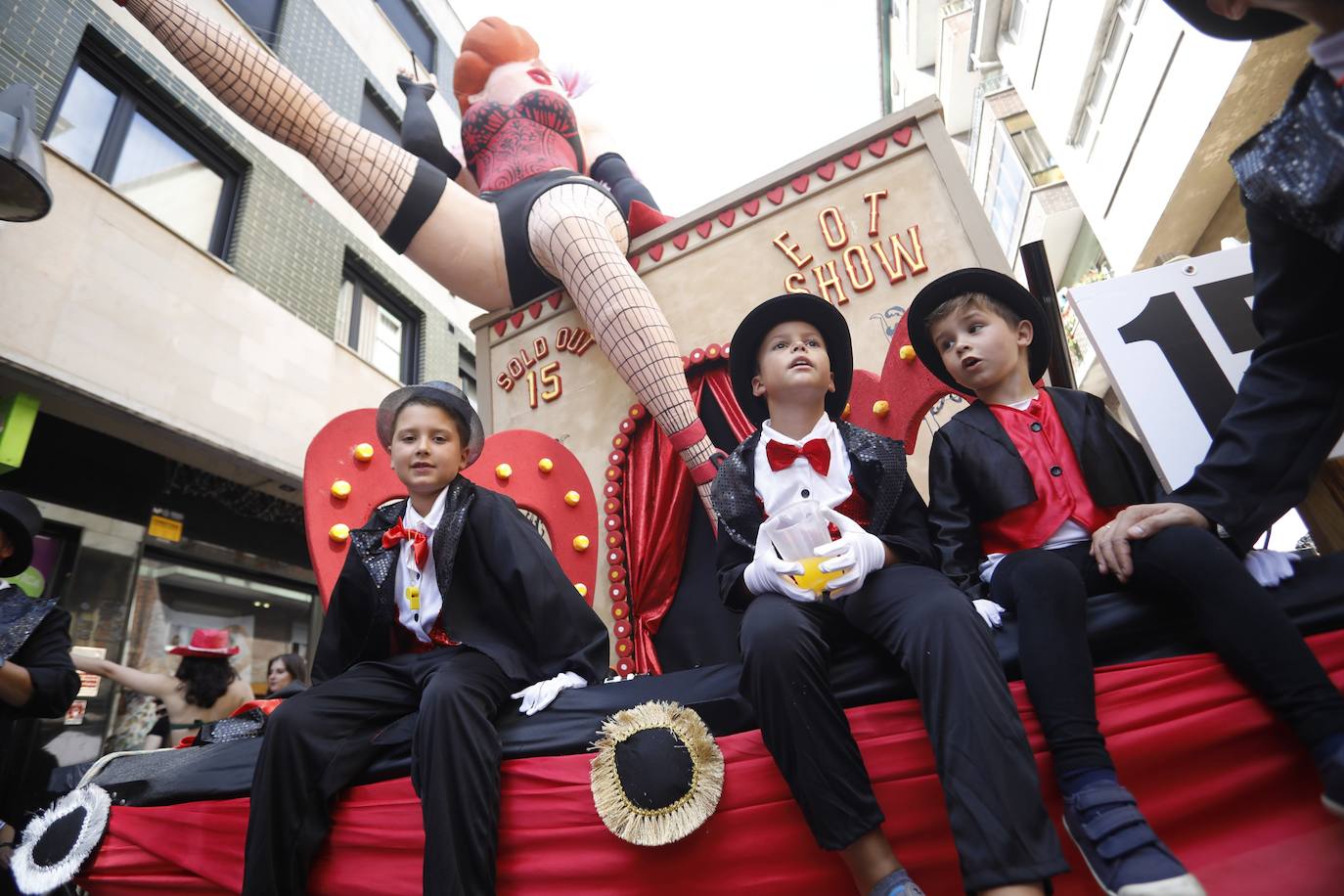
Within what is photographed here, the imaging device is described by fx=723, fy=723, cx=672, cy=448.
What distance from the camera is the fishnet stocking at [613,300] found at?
2.80 metres

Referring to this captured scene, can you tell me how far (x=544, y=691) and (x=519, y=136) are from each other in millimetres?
2897

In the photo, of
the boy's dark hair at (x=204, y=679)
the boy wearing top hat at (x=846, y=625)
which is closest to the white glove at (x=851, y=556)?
the boy wearing top hat at (x=846, y=625)

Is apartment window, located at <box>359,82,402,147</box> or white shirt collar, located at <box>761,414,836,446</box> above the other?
apartment window, located at <box>359,82,402,147</box>

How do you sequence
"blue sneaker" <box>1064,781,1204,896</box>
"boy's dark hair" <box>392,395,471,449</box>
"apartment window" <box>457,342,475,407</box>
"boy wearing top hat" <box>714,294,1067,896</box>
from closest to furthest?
1. "blue sneaker" <box>1064,781,1204,896</box>
2. "boy wearing top hat" <box>714,294,1067,896</box>
3. "boy's dark hair" <box>392,395,471,449</box>
4. "apartment window" <box>457,342,475,407</box>

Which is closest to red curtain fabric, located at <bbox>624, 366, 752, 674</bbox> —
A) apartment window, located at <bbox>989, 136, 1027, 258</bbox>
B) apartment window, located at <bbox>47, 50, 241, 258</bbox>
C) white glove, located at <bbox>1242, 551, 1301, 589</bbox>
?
white glove, located at <bbox>1242, 551, 1301, 589</bbox>

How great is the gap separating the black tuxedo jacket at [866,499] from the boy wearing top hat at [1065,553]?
0.21 feet

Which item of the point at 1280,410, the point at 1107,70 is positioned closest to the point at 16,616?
the point at 1280,410

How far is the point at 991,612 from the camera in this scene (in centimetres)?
148

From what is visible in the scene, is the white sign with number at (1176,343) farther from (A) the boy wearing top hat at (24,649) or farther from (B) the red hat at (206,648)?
(B) the red hat at (206,648)

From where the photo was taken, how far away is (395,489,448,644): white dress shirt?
6.60ft

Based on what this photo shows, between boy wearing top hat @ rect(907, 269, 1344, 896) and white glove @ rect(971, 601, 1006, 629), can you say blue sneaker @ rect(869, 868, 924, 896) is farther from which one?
white glove @ rect(971, 601, 1006, 629)

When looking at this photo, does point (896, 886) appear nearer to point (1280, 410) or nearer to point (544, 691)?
point (544, 691)

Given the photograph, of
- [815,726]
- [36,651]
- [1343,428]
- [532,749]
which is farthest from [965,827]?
[36,651]

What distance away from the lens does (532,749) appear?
158 centimetres
